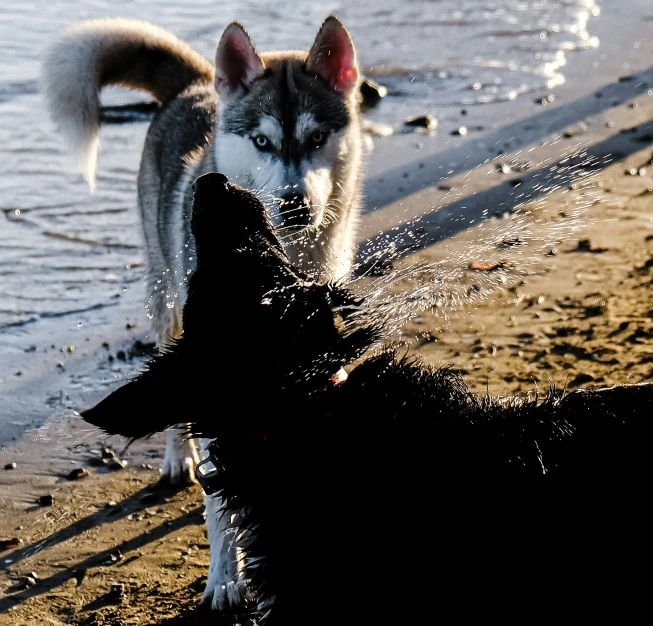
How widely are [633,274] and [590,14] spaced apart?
312 inches

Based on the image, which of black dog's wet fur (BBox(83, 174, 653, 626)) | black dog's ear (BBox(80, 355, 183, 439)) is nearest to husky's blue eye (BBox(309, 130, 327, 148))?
black dog's wet fur (BBox(83, 174, 653, 626))

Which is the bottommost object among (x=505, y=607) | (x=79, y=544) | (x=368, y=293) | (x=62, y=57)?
(x=79, y=544)

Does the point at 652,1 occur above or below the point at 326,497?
above

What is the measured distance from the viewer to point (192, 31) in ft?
35.3

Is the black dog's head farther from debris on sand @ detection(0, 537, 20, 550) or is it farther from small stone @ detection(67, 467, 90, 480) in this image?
small stone @ detection(67, 467, 90, 480)

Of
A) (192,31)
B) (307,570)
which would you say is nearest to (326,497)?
(307,570)

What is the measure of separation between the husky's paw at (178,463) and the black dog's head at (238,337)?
182 cm

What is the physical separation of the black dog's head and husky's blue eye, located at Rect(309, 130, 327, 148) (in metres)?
2.20

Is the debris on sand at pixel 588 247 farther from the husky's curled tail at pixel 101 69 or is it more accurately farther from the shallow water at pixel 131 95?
the shallow water at pixel 131 95

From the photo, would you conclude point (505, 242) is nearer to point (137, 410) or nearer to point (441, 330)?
point (441, 330)

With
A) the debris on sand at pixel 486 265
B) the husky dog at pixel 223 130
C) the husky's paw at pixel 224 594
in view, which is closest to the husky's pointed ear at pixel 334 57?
the husky dog at pixel 223 130

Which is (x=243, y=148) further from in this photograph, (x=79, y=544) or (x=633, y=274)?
(x=633, y=274)

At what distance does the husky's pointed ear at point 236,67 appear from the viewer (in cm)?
442

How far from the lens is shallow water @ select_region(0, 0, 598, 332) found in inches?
225
